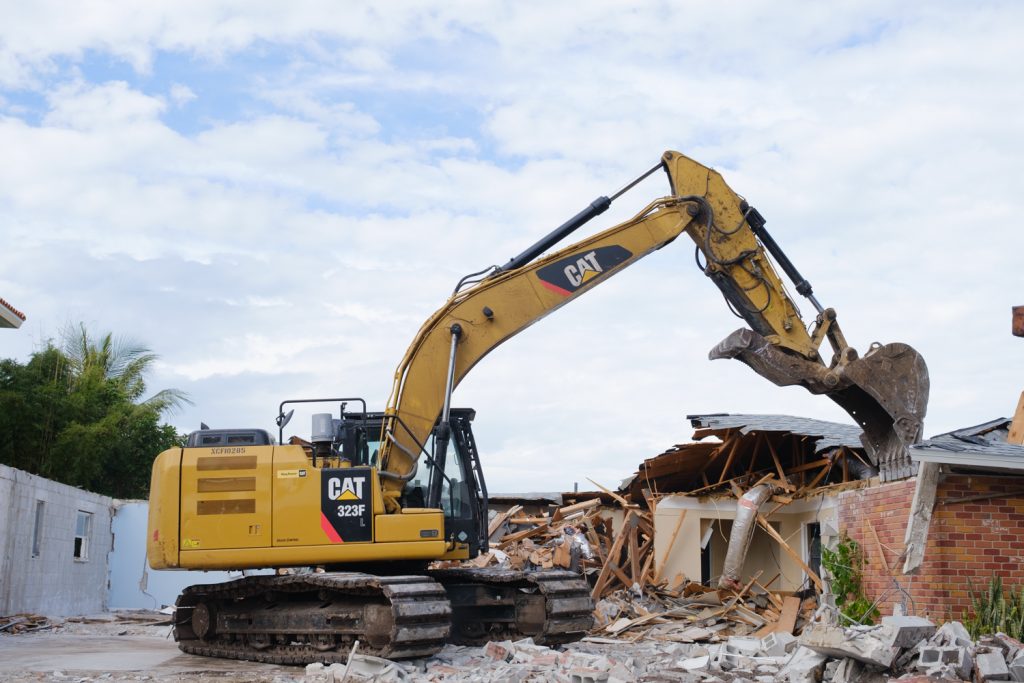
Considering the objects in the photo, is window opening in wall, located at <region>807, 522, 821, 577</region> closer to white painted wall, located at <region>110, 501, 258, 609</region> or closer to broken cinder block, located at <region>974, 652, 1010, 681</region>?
broken cinder block, located at <region>974, 652, 1010, 681</region>

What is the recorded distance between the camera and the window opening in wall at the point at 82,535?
24.9 m

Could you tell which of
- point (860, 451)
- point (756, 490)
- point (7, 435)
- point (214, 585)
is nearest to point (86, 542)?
point (7, 435)

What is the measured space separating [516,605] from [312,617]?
7.97 ft

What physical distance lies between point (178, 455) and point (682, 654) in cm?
625

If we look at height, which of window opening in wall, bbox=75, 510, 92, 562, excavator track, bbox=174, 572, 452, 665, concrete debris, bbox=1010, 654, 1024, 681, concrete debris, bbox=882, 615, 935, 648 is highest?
window opening in wall, bbox=75, 510, 92, 562

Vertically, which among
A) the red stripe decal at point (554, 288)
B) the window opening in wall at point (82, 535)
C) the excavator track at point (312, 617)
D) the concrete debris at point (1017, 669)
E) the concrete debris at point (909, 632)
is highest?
the red stripe decal at point (554, 288)

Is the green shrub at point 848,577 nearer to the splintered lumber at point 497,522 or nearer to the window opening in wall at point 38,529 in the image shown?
the splintered lumber at point 497,522

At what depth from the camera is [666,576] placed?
65.1 ft

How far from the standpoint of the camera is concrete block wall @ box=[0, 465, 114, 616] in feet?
66.6

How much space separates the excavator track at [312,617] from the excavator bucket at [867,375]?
443 cm

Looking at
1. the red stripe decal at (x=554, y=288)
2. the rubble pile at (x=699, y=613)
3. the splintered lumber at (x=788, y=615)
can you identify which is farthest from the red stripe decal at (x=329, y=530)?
the splintered lumber at (x=788, y=615)

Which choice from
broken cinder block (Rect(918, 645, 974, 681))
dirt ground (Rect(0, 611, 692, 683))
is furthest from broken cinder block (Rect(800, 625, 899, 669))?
dirt ground (Rect(0, 611, 692, 683))

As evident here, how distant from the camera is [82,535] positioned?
82.5 feet

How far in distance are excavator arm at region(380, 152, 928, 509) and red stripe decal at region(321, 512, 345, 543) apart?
0.72 metres
